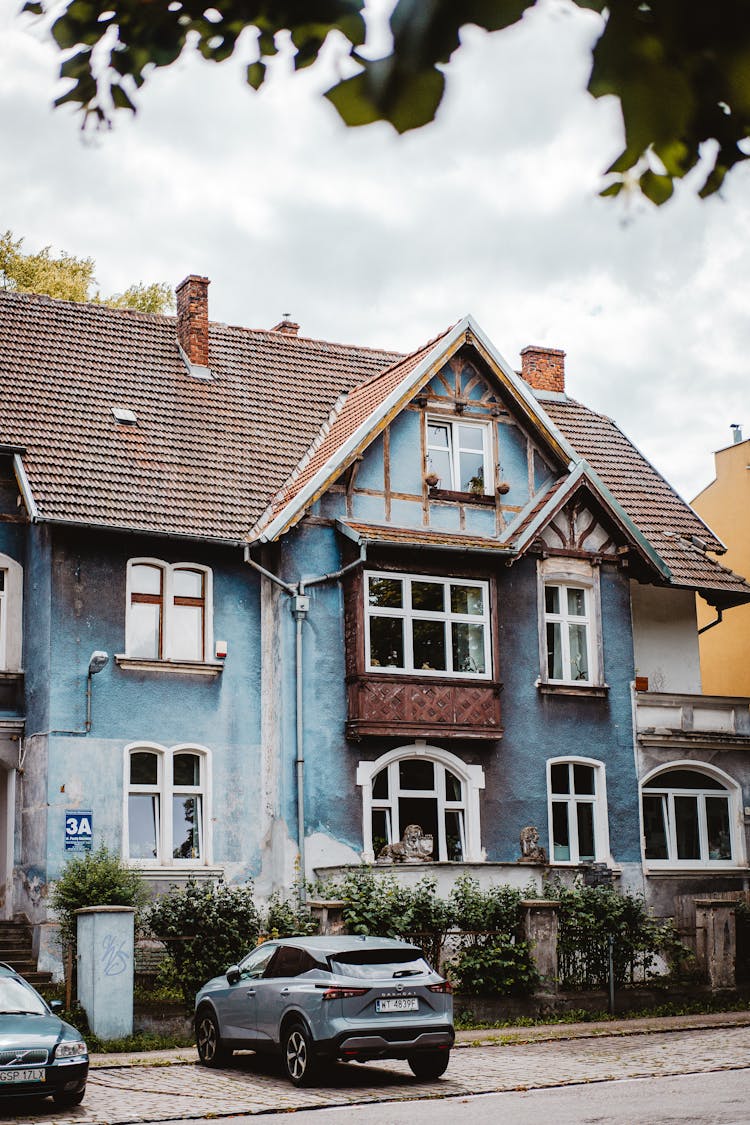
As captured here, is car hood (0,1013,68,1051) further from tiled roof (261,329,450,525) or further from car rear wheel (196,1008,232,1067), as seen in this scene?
tiled roof (261,329,450,525)

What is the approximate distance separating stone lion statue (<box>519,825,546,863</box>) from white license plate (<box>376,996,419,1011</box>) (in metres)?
10.3

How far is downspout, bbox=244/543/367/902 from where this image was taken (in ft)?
76.6

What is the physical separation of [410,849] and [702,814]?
6.69 metres

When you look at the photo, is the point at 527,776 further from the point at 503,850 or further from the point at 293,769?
the point at 293,769

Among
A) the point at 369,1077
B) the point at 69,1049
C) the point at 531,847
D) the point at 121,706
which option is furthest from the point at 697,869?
the point at 69,1049

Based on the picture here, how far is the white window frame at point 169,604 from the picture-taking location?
23.8 metres

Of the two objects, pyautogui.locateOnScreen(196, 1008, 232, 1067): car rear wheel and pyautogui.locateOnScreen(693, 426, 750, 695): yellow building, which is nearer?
pyautogui.locateOnScreen(196, 1008, 232, 1067): car rear wheel

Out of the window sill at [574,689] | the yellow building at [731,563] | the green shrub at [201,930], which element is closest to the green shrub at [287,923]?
the green shrub at [201,930]

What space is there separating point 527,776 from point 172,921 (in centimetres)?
788

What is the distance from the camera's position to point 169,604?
79.2 ft

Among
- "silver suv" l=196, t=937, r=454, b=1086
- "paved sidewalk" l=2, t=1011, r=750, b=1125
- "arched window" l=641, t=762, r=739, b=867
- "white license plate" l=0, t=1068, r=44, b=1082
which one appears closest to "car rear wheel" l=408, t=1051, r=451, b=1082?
"silver suv" l=196, t=937, r=454, b=1086

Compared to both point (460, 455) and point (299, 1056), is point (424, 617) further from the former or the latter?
point (299, 1056)

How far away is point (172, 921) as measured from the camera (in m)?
20.0

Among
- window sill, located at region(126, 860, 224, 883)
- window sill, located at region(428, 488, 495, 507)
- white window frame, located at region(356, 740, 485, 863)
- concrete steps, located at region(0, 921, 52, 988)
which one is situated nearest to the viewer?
concrete steps, located at region(0, 921, 52, 988)
